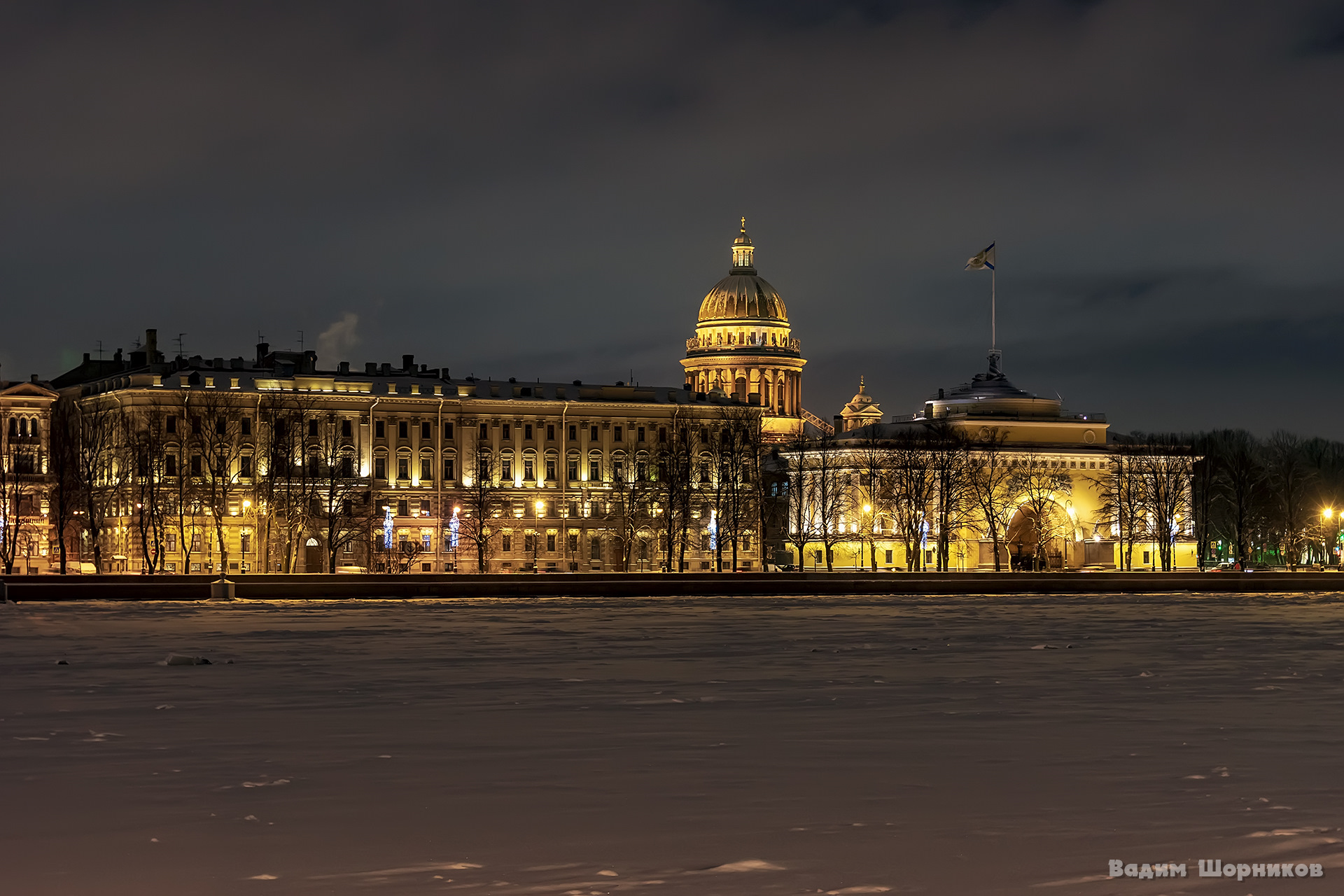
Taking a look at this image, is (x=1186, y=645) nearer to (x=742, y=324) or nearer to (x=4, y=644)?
(x=4, y=644)

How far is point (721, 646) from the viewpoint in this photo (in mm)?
38344

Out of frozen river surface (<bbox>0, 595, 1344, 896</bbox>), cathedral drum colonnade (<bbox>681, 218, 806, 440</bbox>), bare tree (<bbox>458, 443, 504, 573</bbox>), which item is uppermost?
cathedral drum colonnade (<bbox>681, 218, 806, 440</bbox>)

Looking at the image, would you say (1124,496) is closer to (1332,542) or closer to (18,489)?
(1332,542)

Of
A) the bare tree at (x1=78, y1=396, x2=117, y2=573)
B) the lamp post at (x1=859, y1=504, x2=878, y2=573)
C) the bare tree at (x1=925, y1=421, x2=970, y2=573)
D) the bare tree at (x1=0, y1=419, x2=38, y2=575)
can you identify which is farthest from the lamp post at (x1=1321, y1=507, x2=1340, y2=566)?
the bare tree at (x1=0, y1=419, x2=38, y2=575)

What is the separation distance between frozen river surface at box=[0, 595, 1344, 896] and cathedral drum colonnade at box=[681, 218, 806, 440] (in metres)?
146

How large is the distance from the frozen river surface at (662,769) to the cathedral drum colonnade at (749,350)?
146275mm

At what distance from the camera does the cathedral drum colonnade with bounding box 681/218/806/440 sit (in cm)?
18388

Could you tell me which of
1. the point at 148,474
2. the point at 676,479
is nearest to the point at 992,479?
the point at 676,479

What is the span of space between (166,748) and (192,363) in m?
101

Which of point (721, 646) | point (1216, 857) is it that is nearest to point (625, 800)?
point (1216, 857)

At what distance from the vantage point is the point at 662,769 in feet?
63.0

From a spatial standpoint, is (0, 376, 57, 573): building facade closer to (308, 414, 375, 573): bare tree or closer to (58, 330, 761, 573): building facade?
(58, 330, 761, 573): building facade

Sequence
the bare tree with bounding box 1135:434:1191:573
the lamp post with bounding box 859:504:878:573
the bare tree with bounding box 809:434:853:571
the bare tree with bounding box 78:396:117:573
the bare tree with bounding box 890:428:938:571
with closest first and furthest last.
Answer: the bare tree with bounding box 78:396:117:573
the bare tree with bounding box 890:428:938:571
the bare tree with bounding box 1135:434:1191:573
the bare tree with bounding box 809:434:853:571
the lamp post with bounding box 859:504:878:573

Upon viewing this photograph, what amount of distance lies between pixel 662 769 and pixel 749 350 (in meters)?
167
